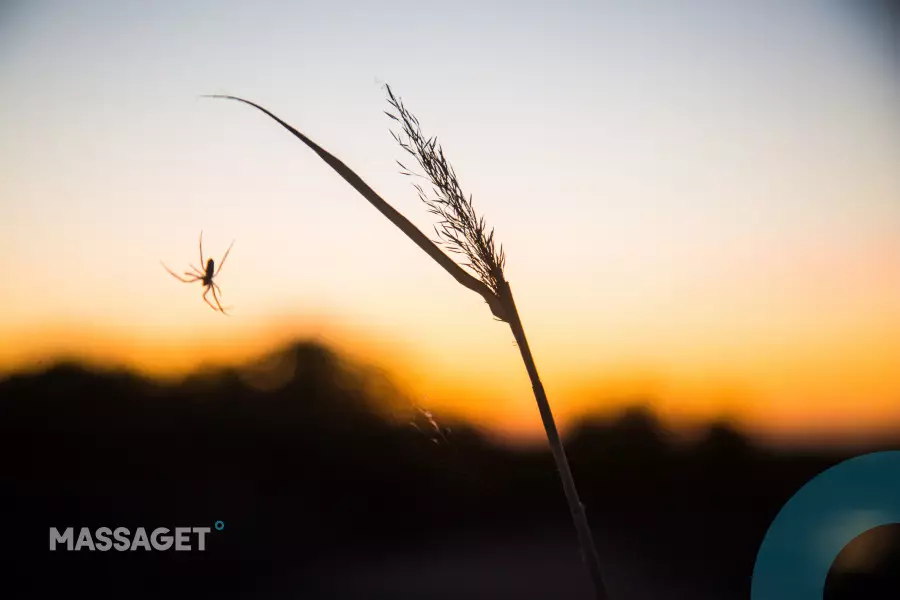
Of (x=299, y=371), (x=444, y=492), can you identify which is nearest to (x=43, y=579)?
(x=299, y=371)

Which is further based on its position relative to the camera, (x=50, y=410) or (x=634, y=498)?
(x=50, y=410)

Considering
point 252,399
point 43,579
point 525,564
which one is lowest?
point 525,564

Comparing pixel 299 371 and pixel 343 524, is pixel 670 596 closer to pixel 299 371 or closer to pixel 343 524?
pixel 343 524

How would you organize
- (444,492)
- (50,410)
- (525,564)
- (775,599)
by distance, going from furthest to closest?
(50,410)
(444,492)
(525,564)
(775,599)

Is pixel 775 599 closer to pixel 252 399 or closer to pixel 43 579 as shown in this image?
pixel 252 399

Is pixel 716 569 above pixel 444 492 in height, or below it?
below

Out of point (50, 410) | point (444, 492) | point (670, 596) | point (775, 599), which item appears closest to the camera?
point (775, 599)
